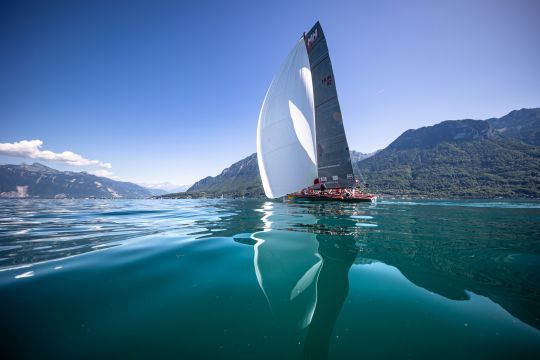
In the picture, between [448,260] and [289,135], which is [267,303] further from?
[289,135]

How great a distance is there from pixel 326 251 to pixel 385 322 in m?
3.65

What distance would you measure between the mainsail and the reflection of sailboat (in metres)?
20.6

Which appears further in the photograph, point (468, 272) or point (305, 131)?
point (305, 131)

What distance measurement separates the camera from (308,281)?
4582mm

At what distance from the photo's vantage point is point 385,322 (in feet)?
10.4

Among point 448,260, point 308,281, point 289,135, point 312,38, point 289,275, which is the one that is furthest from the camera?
point 312,38

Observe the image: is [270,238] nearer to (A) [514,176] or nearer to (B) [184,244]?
(B) [184,244]

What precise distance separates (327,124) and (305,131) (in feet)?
15.1

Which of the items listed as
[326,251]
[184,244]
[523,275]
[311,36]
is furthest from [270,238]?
[311,36]

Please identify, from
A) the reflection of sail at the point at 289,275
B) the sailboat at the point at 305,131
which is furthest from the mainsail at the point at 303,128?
the reflection of sail at the point at 289,275

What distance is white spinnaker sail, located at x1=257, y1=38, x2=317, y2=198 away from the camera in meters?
28.0

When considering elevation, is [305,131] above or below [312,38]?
below

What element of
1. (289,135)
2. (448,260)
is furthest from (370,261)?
(289,135)

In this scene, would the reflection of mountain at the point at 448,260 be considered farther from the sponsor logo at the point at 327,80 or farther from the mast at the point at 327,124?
the sponsor logo at the point at 327,80
